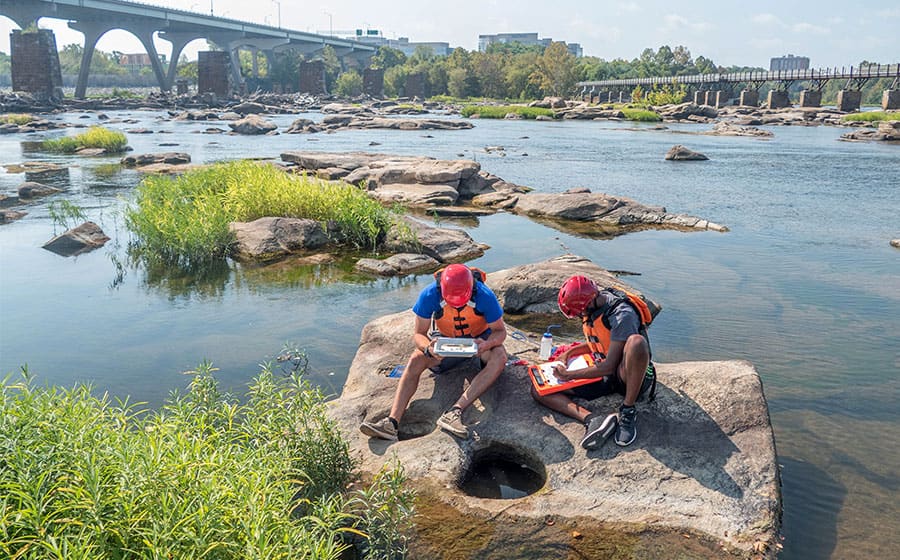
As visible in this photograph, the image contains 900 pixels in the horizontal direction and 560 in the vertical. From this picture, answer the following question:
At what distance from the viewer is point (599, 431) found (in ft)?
17.5

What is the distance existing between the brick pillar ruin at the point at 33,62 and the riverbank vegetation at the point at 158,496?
7226 centimetres

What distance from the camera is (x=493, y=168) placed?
88.6 ft

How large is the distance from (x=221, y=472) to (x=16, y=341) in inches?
236

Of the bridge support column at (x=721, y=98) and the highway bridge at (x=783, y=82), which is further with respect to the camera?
the bridge support column at (x=721, y=98)

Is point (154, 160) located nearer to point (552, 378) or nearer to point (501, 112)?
point (552, 378)

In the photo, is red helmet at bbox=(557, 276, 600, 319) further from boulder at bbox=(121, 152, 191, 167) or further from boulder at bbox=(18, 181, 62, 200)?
boulder at bbox=(121, 152, 191, 167)

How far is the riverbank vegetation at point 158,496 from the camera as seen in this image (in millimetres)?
3467

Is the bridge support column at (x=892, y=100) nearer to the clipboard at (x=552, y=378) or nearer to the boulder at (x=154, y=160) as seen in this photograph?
the boulder at (x=154, y=160)

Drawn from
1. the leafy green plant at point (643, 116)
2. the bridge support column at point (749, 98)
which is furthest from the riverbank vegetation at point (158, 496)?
the bridge support column at point (749, 98)

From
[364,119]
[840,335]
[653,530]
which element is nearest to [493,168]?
[840,335]

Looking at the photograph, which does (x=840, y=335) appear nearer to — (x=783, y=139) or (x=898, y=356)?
(x=898, y=356)

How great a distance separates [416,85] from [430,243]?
96.5 metres

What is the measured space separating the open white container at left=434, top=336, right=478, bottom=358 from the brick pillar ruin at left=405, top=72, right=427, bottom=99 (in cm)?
10210

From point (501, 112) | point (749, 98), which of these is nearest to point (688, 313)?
point (501, 112)
